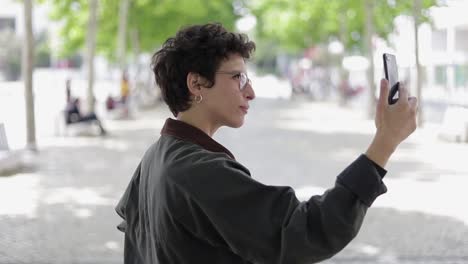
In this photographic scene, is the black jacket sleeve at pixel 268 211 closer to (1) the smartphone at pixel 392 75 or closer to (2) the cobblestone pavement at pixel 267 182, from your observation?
(1) the smartphone at pixel 392 75

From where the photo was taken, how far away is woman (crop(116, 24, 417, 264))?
1.68m

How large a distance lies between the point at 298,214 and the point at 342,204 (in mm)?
88

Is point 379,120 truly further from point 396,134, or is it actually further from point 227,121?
point 227,121

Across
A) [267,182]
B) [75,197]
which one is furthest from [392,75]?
[267,182]

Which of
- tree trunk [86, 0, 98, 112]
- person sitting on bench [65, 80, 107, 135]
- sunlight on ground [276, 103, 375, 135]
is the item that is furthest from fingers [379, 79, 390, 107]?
tree trunk [86, 0, 98, 112]

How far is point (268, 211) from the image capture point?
1.72 m

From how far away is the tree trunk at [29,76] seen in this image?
17109 millimetres

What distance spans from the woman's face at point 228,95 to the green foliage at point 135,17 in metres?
29.6

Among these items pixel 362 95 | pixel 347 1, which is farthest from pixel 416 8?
pixel 362 95

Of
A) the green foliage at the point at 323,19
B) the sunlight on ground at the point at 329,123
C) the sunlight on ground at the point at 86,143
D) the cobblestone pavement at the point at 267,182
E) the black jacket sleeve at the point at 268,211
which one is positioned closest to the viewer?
the black jacket sleeve at the point at 268,211

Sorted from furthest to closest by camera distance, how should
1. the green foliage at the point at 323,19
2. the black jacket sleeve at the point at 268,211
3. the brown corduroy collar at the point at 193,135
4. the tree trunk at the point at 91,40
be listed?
the green foliage at the point at 323,19 → the tree trunk at the point at 91,40 → the brown corduroy collar at the point at 193,135 → the black jacket sleeve at the point at 268,211

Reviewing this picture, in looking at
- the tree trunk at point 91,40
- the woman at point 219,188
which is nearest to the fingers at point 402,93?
the woman at point 219,188

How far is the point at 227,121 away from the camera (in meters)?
2.01

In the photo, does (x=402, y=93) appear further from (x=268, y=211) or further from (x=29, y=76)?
(x=29, y=76)
